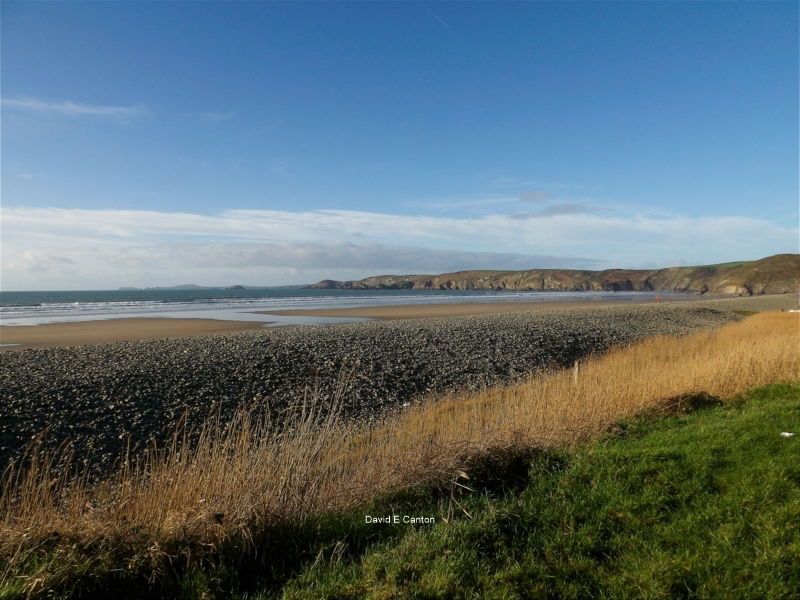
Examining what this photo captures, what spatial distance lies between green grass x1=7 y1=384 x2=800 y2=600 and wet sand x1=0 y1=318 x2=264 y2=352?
22.7 meters

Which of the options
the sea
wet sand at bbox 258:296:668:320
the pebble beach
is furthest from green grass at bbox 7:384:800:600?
wet sand at bbox 258:296:668:320

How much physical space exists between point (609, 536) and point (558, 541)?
1.74 feet

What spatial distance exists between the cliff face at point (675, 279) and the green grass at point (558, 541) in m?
114

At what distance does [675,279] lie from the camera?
14925cm

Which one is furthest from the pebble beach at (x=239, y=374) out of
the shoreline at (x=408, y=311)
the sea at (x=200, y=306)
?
the shoreline at (x=408, y=311)

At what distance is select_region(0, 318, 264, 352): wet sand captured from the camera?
955 inches

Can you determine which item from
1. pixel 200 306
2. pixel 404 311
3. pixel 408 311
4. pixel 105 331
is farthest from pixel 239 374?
pixel 200 306

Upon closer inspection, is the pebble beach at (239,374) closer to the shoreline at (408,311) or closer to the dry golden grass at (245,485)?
the dry golden grass at (245,485)

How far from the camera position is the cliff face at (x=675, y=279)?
102938 mm

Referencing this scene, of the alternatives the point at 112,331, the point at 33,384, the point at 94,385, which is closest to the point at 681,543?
the point at 94,385

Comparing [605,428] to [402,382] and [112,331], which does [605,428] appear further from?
[112,331]

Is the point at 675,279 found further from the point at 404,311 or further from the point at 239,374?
the point at 239,374

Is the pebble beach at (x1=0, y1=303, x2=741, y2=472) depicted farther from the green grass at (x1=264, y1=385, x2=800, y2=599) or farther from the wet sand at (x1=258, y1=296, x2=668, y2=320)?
the wet sand at (x1=258, y1=296, x2=668, y2=320)

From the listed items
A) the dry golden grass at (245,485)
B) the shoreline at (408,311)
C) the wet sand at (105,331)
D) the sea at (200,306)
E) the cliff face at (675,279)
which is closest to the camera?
the dry golden grass at (245,485)
